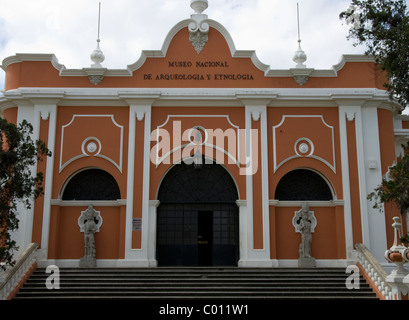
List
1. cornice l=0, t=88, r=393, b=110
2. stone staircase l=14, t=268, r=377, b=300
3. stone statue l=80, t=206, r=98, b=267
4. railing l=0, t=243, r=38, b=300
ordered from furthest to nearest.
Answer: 1. cornice l=0, t=88, r=393, b=110
2. stone statue l=80, t=206, r=98, b=267
3. stone staircase l=14, t=268, r=377, b=300
4. railing l=0, t=243, r=38, b=300

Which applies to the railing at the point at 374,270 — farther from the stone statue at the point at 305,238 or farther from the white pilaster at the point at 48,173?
the white pilaster at the point at 48,173

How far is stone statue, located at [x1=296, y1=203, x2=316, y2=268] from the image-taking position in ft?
53.0

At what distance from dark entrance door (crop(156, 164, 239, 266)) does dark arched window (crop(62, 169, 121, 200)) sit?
63.9 inches

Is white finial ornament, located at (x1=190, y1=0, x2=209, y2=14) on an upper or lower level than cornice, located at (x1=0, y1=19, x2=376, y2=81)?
upper

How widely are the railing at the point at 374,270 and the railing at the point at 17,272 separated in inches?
371

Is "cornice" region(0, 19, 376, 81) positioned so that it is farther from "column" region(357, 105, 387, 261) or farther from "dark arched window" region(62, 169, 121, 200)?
"dark arched window" region(62, 169, 121, 200)

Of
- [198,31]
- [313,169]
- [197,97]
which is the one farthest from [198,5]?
[313,169]

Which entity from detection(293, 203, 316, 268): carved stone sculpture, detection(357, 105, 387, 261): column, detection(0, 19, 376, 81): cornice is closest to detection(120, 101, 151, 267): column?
detection(0, 19, 376, 81): cornice

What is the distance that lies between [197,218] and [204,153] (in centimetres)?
214

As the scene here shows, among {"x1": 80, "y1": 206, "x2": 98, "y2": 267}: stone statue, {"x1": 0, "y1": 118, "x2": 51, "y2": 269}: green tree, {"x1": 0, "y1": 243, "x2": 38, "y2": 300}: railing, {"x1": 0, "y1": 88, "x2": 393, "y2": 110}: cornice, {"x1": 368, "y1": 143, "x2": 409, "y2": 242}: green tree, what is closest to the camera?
{"x1": 368, "y1": 143, "x2": 409, "y2": 242}: green tree

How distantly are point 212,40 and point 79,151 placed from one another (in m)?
5.83

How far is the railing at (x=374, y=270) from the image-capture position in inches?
510

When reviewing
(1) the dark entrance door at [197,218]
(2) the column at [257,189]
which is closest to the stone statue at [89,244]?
(1) the dark entrance door at [197,218]

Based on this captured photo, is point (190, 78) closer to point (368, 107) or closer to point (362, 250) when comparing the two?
point (368, 107)
